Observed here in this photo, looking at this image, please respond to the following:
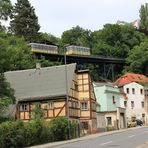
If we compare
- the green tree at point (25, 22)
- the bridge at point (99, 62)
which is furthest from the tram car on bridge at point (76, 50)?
the green tree at point (25, 22)

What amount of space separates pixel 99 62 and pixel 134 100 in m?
31.8

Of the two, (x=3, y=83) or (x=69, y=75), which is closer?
(x=3, y=83)

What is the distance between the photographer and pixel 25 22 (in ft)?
361

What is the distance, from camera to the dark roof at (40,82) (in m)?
58.3

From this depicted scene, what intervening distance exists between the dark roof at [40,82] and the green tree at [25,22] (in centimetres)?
4549

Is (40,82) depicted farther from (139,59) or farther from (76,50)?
(139,59)

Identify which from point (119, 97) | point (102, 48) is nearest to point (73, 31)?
point (102, 48)

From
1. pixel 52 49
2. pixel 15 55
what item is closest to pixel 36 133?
pixel 15 55

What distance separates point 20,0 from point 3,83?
6840 centimetres

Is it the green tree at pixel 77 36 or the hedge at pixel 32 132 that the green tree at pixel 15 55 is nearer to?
the hedge at pixel 32 132

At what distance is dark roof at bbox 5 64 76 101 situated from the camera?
5831 centimetres

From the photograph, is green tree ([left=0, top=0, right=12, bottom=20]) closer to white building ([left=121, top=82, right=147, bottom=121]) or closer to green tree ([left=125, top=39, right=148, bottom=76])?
white building ([left=121, top=82, right=147, bottom=121])

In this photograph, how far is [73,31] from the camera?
147 metres

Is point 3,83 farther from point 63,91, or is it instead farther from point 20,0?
point 20,0
